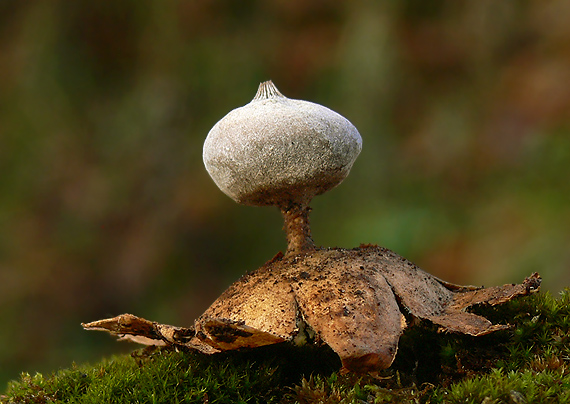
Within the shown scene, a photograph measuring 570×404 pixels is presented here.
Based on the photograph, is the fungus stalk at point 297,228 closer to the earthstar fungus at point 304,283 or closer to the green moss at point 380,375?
the earthstar fungus at point 304,283

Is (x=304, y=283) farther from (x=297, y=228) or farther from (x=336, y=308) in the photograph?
(x=297, y=228)

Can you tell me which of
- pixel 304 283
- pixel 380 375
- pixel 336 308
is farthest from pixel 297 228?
pixel 380 375

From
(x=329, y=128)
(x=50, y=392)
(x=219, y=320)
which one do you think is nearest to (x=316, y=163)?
(x=329, y=128)

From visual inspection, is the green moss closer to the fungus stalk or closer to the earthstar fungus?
the earthstar fungus

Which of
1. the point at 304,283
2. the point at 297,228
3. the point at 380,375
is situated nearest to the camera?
the point at 380,375

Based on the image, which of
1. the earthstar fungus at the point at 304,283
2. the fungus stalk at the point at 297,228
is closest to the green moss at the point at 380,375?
the earthstar fungus at the point at 304,283
